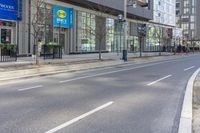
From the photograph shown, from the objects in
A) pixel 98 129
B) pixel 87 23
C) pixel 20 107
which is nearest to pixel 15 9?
pixel 87 23

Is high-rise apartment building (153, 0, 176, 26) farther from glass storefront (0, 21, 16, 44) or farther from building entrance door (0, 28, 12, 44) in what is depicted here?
building entrance door (0, 28, 12, 44)

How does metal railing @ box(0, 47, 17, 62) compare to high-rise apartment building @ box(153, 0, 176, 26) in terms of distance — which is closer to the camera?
metal railing @ box(0, 47, 17, 62)

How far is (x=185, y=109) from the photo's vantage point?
9.28 metres

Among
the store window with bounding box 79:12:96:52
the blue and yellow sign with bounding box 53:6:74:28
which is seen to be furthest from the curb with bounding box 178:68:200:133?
the store window with bounding box 79:12:96:52

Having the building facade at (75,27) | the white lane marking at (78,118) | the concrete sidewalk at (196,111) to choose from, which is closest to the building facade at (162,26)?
the building facade at (75,27)

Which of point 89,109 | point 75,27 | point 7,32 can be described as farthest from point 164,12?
point 89,109

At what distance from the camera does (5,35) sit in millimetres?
33000

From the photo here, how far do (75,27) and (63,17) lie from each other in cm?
Result: 327

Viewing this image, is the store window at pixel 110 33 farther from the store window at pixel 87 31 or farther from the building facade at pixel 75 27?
the store window at pixel 87 31

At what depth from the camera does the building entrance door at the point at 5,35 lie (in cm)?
3257

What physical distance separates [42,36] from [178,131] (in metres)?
32.0

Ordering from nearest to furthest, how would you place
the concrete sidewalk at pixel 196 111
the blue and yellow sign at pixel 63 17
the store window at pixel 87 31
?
the concrete sidewalk at pixel 196 111
the blue and yellow sign at pixel 63 17
the store window at pixel 87 31

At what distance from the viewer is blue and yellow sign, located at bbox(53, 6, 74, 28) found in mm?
40281

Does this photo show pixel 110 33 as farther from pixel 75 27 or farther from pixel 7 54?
pixel 7 54
